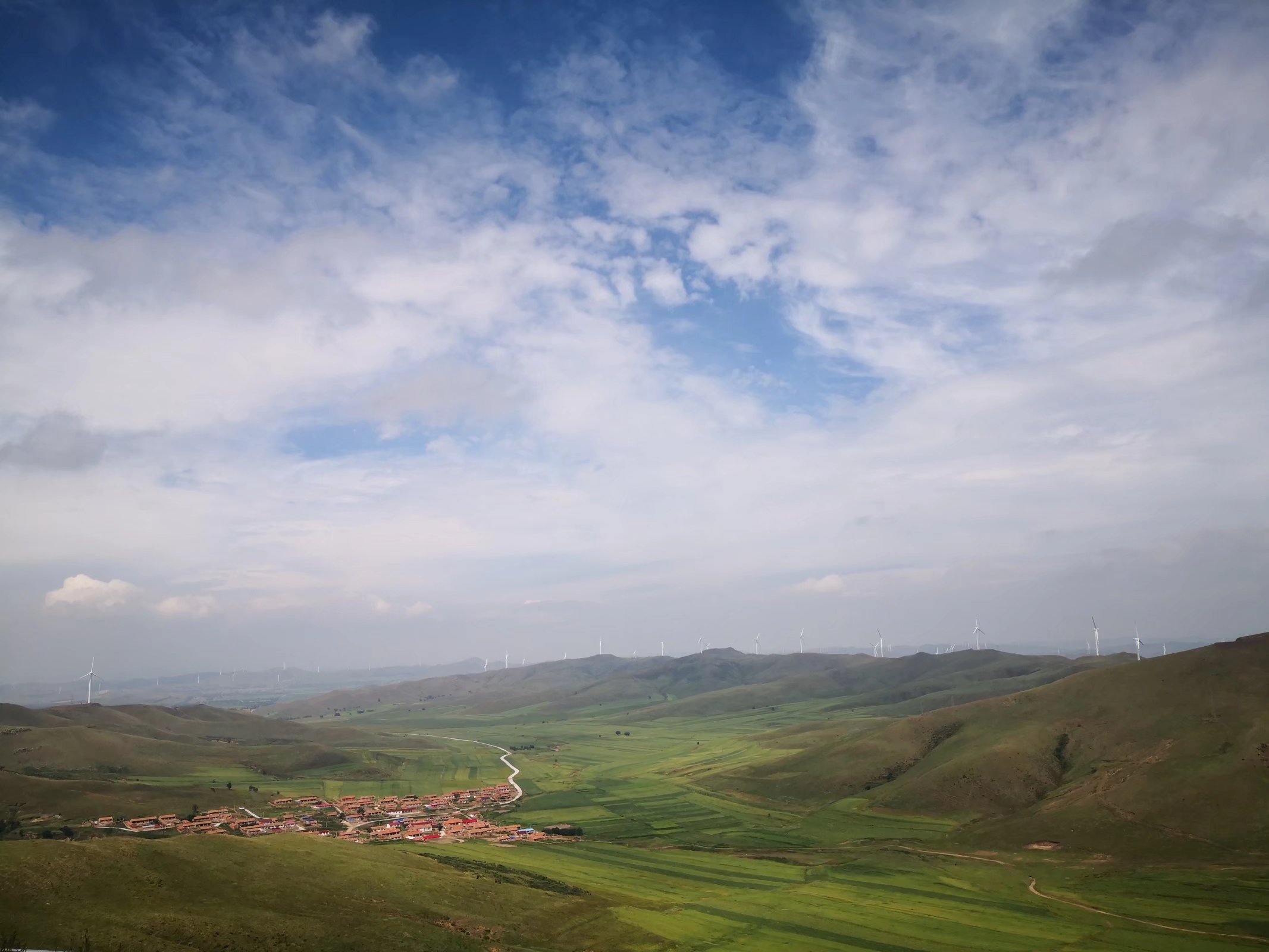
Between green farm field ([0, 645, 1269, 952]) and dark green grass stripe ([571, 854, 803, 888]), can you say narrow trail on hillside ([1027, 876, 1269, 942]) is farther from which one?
dark green grass stripe ([571, 854, 803, 888])

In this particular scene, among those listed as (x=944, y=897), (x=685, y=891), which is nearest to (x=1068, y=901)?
(x=944, y=897)

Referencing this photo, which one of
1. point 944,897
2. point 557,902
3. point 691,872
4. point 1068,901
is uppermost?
point 557,902

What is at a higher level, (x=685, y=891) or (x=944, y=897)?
(x=944, y=897)

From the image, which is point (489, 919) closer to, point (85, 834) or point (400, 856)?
point (400, 856)

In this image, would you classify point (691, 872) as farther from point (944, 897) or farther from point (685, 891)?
point (944, 897)

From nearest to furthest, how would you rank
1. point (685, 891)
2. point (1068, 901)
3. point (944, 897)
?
point (1068, 901)
point (944, 897)
point (685, 891)

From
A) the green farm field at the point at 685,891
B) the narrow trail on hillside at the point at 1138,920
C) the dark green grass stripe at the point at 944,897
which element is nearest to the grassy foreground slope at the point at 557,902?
the green farm field at the point at 685,891

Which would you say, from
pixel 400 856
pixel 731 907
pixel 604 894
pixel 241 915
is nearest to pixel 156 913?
pixel 241 915

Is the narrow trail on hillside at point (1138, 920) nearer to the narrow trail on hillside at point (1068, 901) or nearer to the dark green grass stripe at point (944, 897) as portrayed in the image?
the narrow trail on hillside at point (1068, 901)
